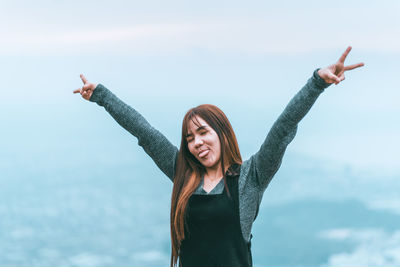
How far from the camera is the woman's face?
129 inches

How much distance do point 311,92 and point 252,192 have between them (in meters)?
0.70

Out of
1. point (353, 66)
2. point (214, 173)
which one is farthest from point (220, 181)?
point (353, 66)

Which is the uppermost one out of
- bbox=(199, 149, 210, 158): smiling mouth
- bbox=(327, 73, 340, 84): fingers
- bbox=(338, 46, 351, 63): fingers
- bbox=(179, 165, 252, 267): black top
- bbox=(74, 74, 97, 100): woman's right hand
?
bbox=(74, 74, 97, 100): woman's right hand

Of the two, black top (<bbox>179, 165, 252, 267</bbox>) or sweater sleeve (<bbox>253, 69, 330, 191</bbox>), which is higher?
sweater sleeve (<bbox>253, 69, 330, 191</bbox>)

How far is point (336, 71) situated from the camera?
3.02 meters

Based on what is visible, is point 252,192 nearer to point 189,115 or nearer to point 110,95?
point 189,115

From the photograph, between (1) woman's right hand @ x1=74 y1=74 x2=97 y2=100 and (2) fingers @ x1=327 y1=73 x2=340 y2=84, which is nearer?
(2) fingers @ x1=327 y1=73 x2=340 y2=84

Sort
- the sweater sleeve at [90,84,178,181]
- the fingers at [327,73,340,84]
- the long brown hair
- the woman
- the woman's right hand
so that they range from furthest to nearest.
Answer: the woman's right hand, the sweater sleeve at [90,84,178,181], the long brown hair, the woman, the fingers at [327,73,340,84]

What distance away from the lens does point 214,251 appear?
3152 mm

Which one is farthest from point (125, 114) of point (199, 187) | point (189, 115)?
point (199, 187)

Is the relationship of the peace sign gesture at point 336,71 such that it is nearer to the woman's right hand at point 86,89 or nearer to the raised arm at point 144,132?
the raised arm at point 144,132

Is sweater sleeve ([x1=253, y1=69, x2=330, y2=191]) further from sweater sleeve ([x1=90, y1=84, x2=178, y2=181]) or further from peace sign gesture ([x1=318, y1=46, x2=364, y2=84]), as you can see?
sweater sleeve ([x1=90, y1=84, x2=178, y2=181])

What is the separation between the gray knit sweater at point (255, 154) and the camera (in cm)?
302

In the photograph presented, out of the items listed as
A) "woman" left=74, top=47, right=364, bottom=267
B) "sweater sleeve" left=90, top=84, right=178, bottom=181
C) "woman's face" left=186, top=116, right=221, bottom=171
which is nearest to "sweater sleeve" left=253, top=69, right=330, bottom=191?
"woman" left=74, top=47, right=364, bottom=267
